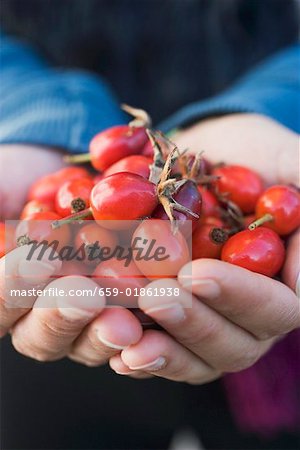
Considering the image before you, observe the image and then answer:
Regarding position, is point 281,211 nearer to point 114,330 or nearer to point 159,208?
point 159,208

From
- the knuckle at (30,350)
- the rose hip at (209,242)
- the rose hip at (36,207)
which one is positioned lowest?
the knuckle at (30,350)

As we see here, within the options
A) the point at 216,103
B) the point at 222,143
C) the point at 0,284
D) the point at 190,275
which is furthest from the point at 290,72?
the point at 0,284

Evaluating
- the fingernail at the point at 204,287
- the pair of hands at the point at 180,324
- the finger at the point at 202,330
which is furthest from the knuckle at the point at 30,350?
the fingernail at the point at 204,287

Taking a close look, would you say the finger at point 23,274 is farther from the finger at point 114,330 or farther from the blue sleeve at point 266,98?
the blue sleeve at point 266,98

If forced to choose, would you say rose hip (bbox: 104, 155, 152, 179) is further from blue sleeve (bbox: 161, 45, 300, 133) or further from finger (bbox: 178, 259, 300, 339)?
blue sleeve (bbox: 161, 45, 300, 133)

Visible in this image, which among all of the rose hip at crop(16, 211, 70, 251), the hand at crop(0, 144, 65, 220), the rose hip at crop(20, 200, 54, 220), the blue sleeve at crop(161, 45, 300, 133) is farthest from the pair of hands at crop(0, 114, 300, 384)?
the blue sleeve at crop(161, 45, 300, 133)

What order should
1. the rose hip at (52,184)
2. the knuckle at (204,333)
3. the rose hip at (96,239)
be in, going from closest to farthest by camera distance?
1. the knuckle at (204,333)
2. the rose hip at (96,239)
3. the rose hip at (52,184)
